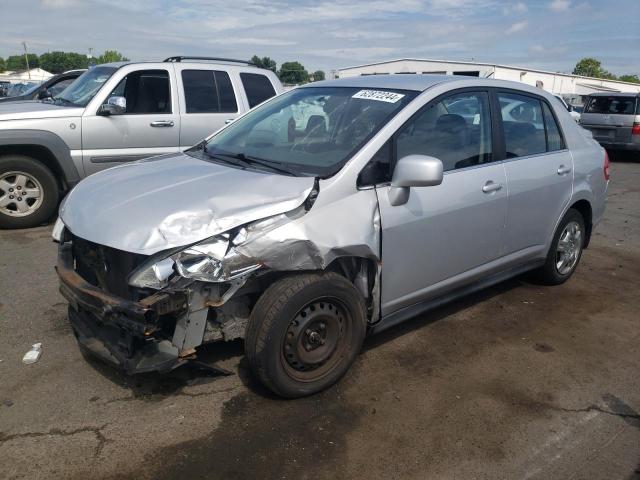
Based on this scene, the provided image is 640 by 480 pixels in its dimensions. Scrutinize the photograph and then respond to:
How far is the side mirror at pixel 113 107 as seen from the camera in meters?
6.29

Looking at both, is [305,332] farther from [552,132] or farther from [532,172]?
[552,132]

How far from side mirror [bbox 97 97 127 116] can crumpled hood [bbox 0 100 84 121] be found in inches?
9.4

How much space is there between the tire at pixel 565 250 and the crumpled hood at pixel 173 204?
→ 8.98 feet

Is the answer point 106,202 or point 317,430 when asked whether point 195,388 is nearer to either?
point 317,430

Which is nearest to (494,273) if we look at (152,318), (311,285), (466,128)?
(466,128)

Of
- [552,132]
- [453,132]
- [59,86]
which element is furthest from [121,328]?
[59,86]

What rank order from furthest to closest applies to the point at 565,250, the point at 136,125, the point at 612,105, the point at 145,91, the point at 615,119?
the point at 612,105, the point at 615,119, the point at 145,91, the point at 136,125, the point at 565,250

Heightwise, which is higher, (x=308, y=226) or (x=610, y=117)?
(x=308, y=226)

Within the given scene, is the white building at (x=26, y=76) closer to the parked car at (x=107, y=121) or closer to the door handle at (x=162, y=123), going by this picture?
the parked car at (x=107, y=121)

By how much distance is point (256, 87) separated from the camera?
24.9ft

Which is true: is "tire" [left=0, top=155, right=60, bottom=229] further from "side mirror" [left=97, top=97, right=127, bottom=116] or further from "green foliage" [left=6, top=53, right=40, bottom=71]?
"green foliage" [left=6, top=53, right=40, bottom=71]

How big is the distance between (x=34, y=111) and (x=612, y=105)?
13.9 meters

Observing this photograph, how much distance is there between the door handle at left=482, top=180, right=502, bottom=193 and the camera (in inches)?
148

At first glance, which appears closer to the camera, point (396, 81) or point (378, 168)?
point (378, 168)
